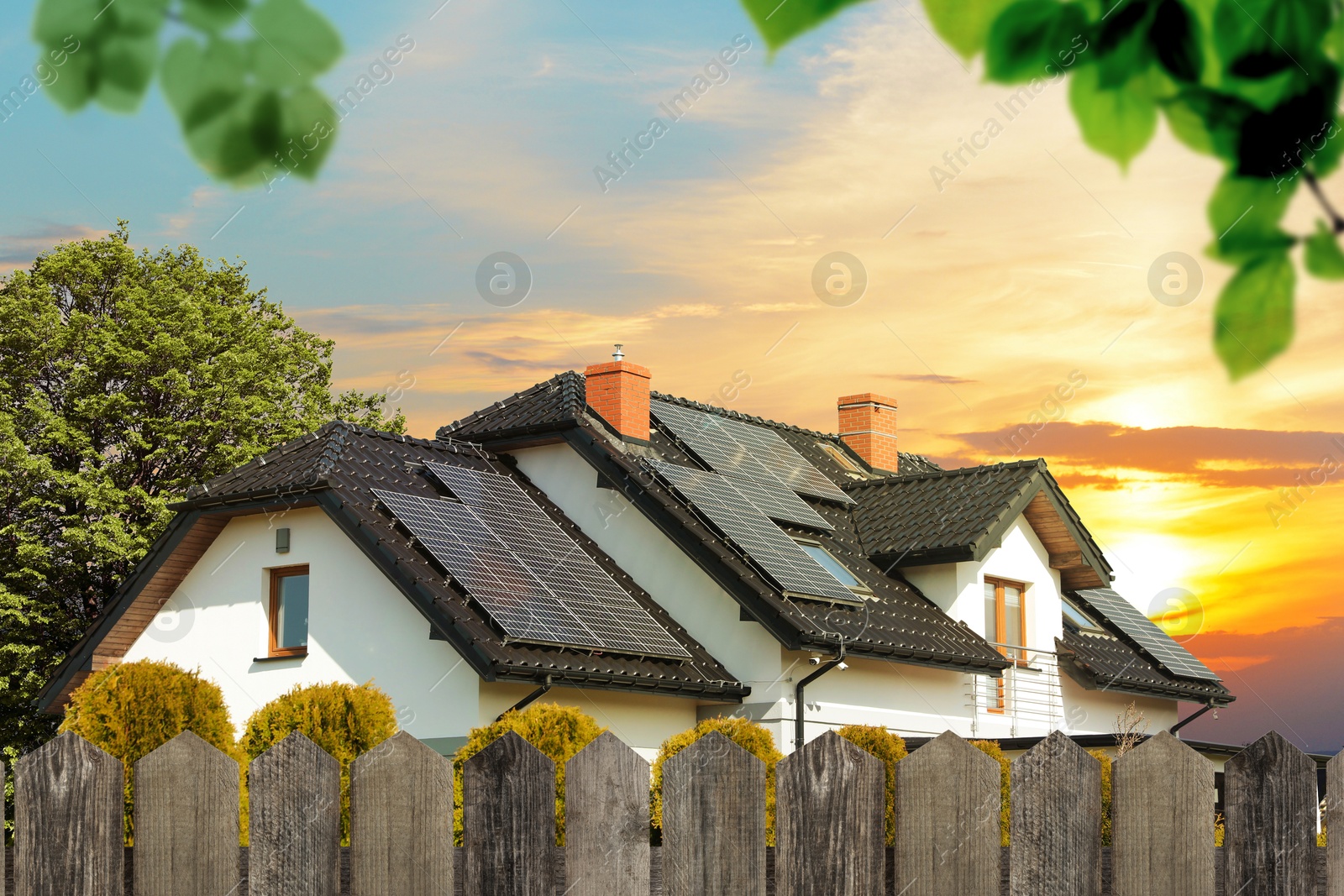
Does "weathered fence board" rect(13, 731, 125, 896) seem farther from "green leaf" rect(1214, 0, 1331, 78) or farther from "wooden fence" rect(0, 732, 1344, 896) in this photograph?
"green leaf" rect(1214, 0, 1331, 78)

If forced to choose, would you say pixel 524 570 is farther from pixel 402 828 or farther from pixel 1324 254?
pixel 1324 254

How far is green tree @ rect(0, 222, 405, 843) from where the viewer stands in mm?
27391

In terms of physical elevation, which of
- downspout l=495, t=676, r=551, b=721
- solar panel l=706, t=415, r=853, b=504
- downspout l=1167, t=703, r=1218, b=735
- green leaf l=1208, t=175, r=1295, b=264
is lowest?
green leaf l=1208, t=175, r=1295, b=264

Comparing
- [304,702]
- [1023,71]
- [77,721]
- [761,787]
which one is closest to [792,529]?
[304,702]

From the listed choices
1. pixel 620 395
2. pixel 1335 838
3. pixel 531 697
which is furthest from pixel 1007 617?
pixel 1335 838

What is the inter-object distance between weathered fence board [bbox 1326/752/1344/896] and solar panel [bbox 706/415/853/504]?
1814cm

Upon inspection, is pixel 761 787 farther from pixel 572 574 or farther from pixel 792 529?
pixel 792 529

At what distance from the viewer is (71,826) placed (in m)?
3.93

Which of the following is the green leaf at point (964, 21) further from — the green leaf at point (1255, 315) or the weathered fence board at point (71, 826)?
the weathered fence board at point (71, 826)

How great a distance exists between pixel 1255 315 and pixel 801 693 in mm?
16384

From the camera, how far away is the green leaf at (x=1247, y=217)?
156 centimetres

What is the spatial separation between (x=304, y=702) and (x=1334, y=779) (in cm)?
1062

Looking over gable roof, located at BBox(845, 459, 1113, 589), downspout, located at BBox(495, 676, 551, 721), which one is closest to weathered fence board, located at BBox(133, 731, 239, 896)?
downspout, located at BBox(495, 676, 551, 721)

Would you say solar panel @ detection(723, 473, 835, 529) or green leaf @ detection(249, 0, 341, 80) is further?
solar panel @ detection(723, 473, 835, 529)
